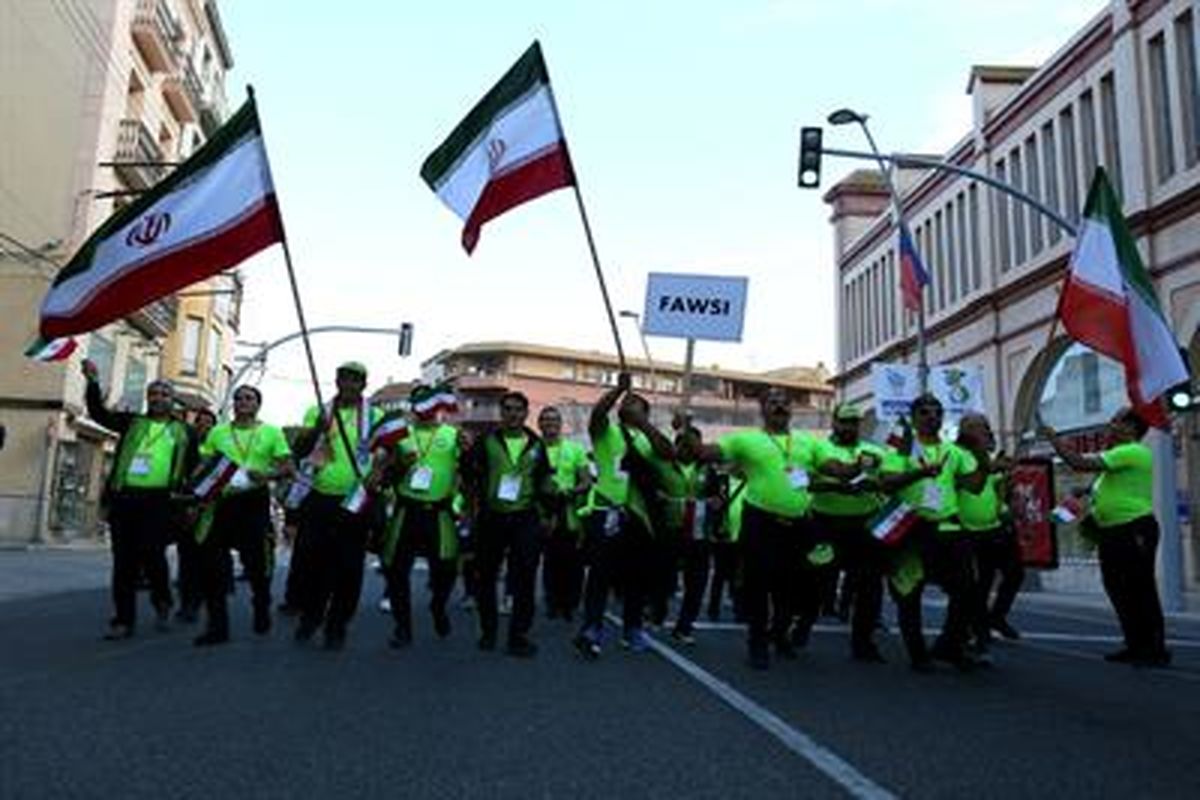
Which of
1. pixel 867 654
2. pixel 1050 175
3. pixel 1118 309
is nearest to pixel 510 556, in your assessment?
pixel 867 654

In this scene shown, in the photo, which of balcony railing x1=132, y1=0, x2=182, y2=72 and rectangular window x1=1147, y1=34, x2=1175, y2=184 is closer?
rectangular window x1=1147, y1=34, x2=1175, y2=184

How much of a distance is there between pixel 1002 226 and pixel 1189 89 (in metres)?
9.75

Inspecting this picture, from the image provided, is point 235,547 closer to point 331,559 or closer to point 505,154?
point 331,559

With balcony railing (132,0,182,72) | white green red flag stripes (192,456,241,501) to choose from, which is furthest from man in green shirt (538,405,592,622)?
balcony railing (132,0,182,72)

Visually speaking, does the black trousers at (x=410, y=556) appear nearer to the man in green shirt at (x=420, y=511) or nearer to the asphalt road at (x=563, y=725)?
the man in green shirt at (x=420, y=511)

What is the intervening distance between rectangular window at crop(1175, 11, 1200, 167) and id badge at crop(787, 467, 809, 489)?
1946 centimetres

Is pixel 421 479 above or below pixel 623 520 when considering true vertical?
above

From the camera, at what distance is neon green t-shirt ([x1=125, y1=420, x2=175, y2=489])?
932cm

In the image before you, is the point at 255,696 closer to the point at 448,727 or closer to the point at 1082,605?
the point at 448,727

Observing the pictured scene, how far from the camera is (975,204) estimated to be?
119ft

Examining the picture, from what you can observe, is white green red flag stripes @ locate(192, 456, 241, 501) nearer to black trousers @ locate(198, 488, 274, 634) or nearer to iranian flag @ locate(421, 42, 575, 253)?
black trousers @ locate(198, 488, 274, 634)

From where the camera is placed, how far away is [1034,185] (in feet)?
104

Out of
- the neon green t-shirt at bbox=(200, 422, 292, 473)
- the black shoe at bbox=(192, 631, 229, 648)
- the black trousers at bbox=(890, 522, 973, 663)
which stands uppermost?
the neon green t-shirt at bbox=(200, 422, 292, 473)

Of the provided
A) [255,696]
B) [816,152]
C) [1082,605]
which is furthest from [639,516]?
[1082,605]
